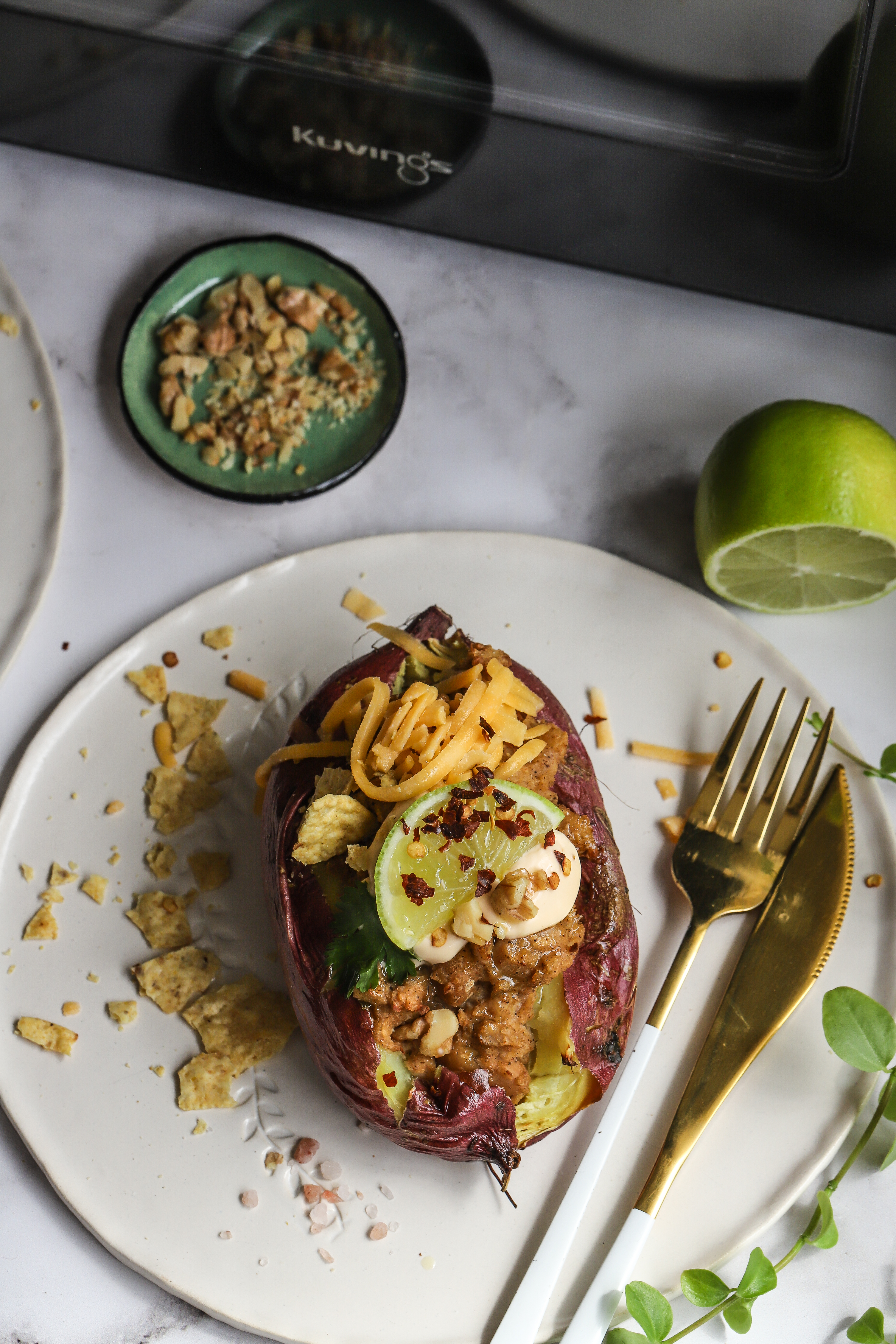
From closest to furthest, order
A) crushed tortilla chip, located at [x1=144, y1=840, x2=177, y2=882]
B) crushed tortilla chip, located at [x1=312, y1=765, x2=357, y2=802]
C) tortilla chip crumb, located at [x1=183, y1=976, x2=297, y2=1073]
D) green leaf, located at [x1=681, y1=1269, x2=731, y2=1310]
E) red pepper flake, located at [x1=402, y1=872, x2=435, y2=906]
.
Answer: red pepper flake, located at [x1=402, y1=872, x2=435, y2=906] < crushed tortilla chip, located at [x1=312, y1=765, x2=357, y2=802] < green leaf, located at [x1=681, y1=1269, x2=731, y2=1310] < tortilla chip crumb, located at [x1=183, y1=976, x2=297, y2=1073] < crushed tortilla chip, located at [x1=144, y1=840, x2=177, y2=882]

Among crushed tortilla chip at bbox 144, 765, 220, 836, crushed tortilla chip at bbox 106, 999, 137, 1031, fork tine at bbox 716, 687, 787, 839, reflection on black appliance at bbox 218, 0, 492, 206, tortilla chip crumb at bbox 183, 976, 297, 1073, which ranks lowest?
crushed tortilla chip at bbox 106, 999, 137, 1031

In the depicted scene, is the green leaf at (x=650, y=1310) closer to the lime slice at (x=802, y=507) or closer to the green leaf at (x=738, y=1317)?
the green leaf at (x=738, y=1317)

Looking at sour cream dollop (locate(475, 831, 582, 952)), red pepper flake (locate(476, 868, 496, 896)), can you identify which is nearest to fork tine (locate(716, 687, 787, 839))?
sour cream dollop (locate(475, 831, 582, 952))

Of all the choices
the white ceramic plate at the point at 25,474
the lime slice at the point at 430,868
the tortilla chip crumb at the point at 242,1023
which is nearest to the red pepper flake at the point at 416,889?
the lime slice at the point at 430,868

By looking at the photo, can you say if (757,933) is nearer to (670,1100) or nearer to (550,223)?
(670,1100)

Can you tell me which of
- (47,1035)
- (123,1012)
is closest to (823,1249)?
(123,1012)

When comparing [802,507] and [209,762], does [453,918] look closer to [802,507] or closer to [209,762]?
[209,762]

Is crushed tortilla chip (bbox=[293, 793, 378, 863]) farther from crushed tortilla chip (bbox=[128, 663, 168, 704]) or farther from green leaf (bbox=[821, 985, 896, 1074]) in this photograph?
green leaf (bbox=[821, 985, 896, 1074])
